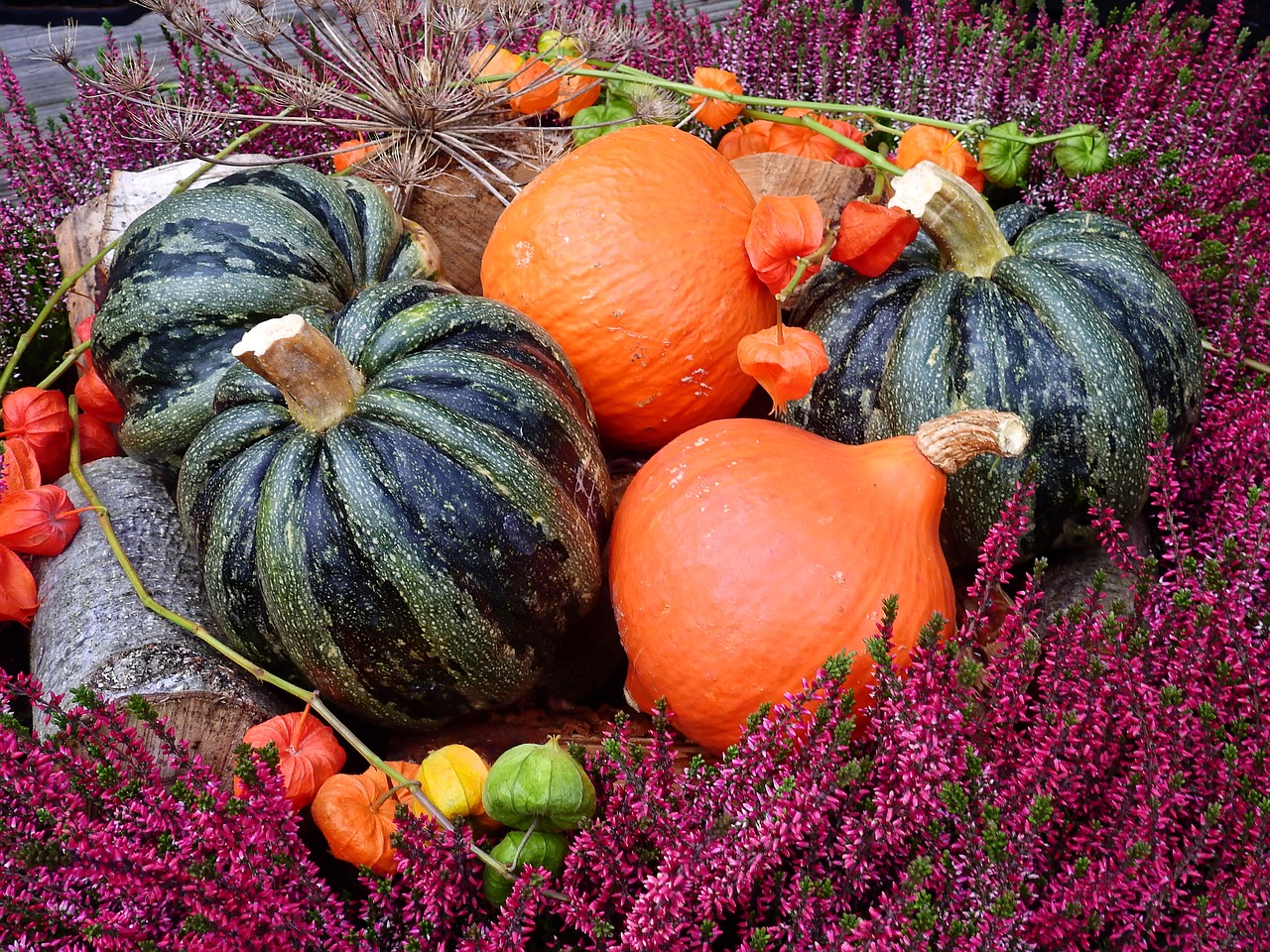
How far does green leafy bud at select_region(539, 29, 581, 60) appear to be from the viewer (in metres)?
2.88

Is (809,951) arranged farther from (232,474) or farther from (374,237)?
(374,237)

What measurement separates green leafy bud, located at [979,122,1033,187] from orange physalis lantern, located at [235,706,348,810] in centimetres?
231

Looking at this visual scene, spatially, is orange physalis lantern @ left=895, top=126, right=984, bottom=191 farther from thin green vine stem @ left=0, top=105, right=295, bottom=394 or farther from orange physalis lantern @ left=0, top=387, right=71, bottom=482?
orange physalis lantern @ left=0, top=387, right=71, bottom=482

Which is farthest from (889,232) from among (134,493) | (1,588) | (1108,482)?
(1,588)

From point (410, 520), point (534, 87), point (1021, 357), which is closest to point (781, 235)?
point (1021, 357)

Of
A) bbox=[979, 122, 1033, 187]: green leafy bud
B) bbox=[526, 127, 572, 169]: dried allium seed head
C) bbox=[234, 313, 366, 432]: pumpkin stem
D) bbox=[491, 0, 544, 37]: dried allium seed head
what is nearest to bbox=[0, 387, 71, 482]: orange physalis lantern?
bbox=[234, 313, 366, 432]: pumpkin stem

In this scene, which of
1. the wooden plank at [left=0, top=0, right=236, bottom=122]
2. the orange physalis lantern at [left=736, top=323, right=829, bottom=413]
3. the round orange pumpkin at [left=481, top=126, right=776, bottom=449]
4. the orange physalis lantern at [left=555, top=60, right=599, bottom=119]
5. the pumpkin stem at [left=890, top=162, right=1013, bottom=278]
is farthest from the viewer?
the wooden plank at [left=0, top=0, right=236, bottom=122]

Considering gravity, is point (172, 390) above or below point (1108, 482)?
above

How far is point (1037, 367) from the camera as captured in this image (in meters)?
2.12

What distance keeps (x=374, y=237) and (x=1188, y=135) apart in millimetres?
2294

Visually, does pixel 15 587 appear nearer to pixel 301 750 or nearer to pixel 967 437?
pixel 301 750

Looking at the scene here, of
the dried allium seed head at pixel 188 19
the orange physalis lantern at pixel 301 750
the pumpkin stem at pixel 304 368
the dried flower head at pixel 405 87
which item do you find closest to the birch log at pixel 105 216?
the dried flower head at pixel 405 87

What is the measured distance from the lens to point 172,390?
2.34m

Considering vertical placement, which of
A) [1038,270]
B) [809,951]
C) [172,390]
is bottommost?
[809,951]
